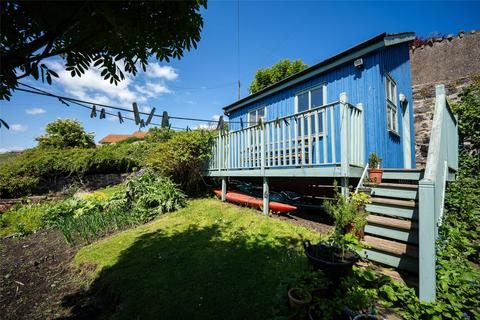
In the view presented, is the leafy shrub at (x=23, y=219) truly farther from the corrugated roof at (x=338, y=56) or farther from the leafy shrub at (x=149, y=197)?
the corrugated roof at (x=338, y=56)

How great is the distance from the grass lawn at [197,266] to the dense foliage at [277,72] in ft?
64.8

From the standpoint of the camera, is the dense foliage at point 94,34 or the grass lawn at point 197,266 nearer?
the dense foliage at point 94,34

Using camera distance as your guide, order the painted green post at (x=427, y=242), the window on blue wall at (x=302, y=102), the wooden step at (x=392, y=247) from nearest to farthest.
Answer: the painted green post at (x=427, y=242), the wooden step at (x=392, y=247), the window on blue wall at (x=302, y=102)

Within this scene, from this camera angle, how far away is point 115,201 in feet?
23.8

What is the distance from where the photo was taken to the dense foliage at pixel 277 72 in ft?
71.5

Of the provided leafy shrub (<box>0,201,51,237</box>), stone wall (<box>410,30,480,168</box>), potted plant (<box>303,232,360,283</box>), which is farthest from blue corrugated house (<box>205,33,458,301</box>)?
leafy shrub (<box>0,201,51,237</box>)

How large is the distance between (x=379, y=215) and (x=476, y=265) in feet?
4.47

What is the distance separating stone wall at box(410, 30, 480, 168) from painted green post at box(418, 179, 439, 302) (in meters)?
8.12

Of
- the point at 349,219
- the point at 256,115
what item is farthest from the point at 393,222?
the point at 256,115

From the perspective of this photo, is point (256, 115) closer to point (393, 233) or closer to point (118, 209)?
point (118, 209)

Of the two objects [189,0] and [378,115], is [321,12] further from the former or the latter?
[189,0]

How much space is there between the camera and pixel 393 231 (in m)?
3.09

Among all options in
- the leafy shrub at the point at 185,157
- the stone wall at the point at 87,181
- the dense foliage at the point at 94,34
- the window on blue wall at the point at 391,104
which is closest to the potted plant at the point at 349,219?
the dense foliage at the point at 94,34

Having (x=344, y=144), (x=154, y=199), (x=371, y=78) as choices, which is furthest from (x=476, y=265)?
(x=154, y=199)
